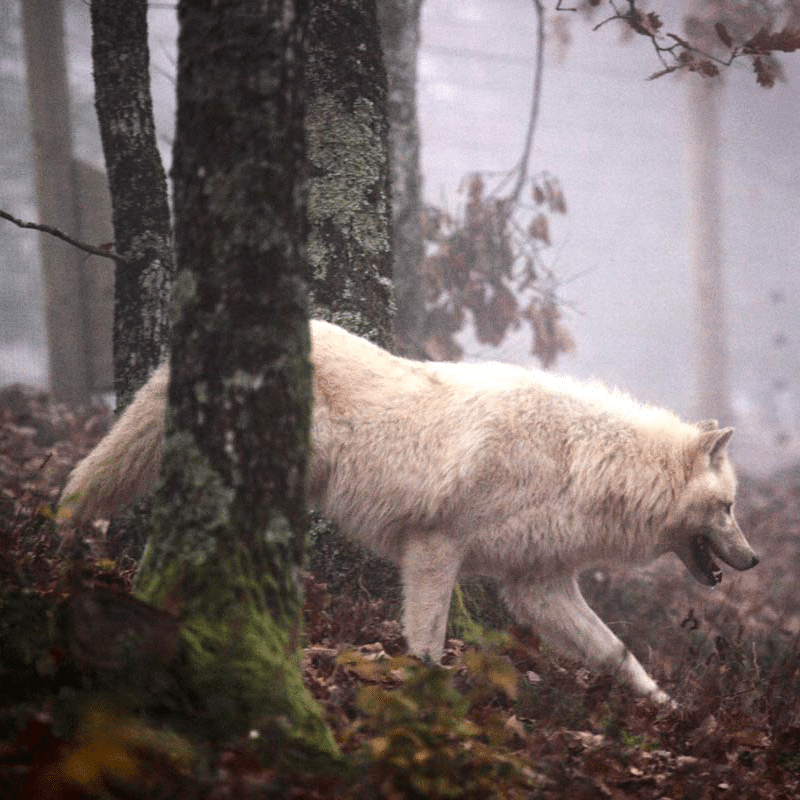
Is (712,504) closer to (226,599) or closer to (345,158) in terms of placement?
(345,158)

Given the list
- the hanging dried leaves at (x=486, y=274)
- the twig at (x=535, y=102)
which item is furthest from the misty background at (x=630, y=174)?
the twig at (x=535, y=102)

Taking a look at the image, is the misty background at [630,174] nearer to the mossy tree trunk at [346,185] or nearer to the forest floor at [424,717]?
the mossy tree trunk at [346,185]

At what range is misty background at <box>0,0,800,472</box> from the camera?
35750mm

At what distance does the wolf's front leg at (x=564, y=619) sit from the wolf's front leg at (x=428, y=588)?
0.65m

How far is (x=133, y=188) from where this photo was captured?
512 cm

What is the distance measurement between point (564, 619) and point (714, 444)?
1348 millimetres

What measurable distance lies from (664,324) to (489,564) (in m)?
35.8

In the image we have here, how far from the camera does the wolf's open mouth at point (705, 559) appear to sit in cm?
517

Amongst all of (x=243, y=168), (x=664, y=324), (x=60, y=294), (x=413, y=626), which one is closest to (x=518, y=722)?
(x=413, y=626)

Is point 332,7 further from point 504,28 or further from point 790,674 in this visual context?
point 504,28

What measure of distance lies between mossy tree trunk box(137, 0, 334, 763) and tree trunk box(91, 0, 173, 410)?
7.65 ft

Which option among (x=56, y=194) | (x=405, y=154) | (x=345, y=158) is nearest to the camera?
(x=345, y=158)

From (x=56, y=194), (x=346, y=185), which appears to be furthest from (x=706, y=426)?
(x=56, y=194)

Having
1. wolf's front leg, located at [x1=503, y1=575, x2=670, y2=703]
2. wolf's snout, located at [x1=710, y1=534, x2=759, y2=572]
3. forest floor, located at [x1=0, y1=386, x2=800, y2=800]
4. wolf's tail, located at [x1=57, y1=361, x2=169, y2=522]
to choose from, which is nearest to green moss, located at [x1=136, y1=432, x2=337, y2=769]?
forest floor, located at [x1=0, y1=386, x2=800, y2=800]
